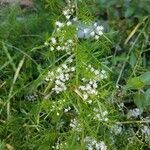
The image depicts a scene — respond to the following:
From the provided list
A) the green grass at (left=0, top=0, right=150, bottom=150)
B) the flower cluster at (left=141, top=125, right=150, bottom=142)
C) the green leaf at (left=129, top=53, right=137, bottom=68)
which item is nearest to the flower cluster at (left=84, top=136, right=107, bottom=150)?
the green grass at (left=0, top=0, right=150, bottom=150)

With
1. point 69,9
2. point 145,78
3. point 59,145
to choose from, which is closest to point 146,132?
point 145,78

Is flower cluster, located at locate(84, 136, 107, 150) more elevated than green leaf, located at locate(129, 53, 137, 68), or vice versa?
green leaf, located at locate(129, 53, 137, 68)

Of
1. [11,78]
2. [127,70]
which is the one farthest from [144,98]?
[11,78]

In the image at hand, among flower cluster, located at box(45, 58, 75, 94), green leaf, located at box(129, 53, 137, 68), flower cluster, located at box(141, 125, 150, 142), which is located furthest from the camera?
green leaf, located at box(129, 53, 137, 68)

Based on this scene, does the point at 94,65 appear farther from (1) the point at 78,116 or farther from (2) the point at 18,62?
(2) the point at 18,62

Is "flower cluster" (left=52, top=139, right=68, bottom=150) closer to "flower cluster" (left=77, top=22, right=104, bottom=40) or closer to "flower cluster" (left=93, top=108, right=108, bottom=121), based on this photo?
"flower cluster" (left=93, top=108, right=108, bottom=121)

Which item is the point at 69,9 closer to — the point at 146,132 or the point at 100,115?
the point at 100,115

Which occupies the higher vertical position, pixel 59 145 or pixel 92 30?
pixel 92 30
